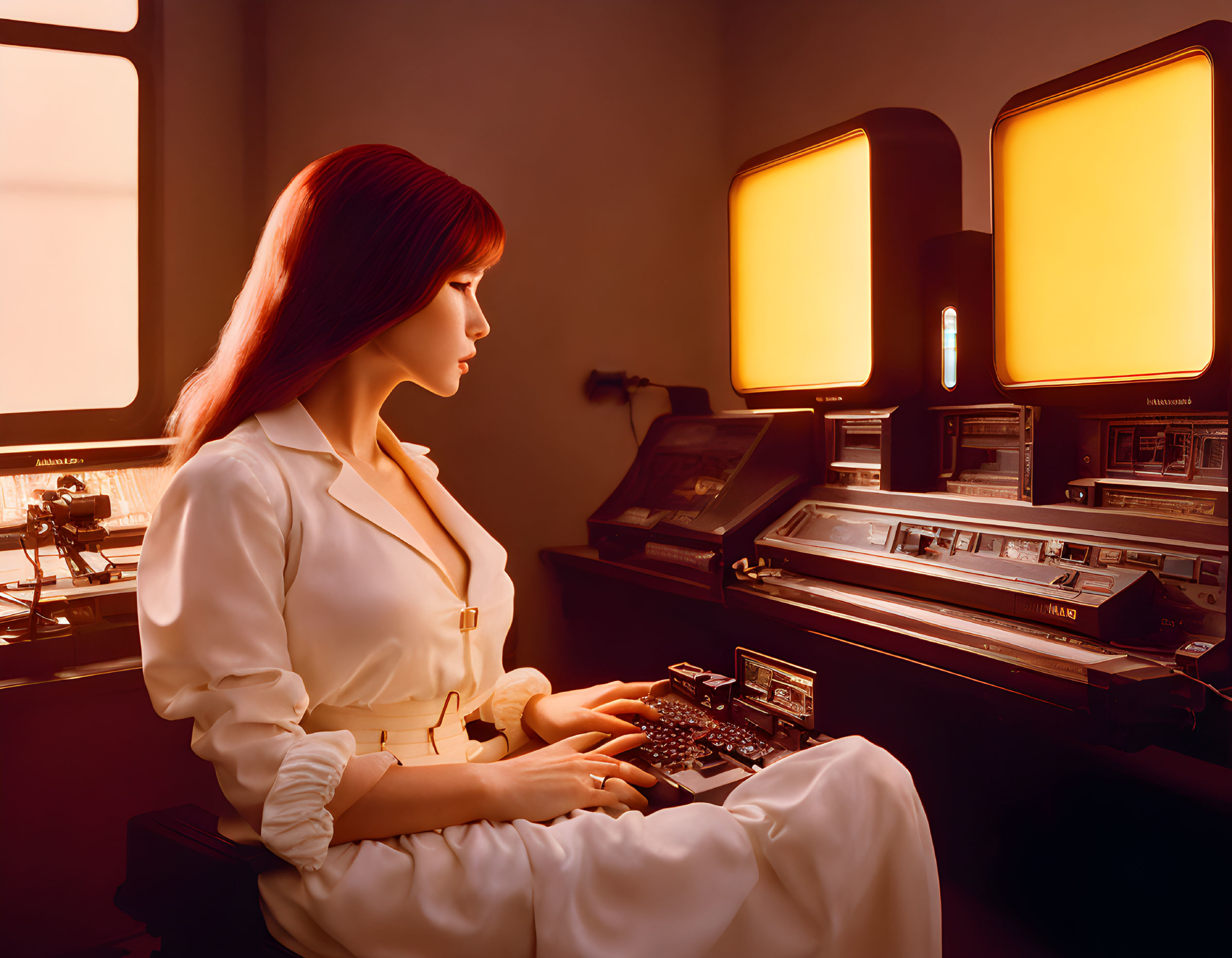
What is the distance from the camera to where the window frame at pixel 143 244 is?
2459 mm

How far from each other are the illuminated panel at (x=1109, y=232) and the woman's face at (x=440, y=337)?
1.26 m

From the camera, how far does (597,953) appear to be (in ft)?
3.07

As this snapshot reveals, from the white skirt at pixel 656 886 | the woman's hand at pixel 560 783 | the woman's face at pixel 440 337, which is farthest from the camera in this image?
the woman's face at pixel 440 337

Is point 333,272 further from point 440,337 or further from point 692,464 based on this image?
point 692,464

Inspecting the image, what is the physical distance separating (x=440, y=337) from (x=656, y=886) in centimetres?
73

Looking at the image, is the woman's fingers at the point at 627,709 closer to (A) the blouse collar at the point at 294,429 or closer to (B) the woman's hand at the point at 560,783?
(B) the woman's hand at the point at 560,783

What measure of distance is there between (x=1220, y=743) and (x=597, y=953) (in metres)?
1.09

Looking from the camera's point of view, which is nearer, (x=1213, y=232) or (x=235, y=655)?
(x=235, y=655)

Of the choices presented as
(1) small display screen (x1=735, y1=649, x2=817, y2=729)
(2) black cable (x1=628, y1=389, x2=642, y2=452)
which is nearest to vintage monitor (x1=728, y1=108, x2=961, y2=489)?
(2) black cable (x1=628, y1=389, x2=642, y2=452)

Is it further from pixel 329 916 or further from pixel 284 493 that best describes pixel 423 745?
pixel 284 493

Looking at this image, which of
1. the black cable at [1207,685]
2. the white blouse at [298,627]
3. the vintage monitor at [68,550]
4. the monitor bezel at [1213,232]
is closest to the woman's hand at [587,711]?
the white blouse at [298,627]

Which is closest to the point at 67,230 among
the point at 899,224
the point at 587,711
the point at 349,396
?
the point at 349,396

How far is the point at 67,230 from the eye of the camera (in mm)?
2500

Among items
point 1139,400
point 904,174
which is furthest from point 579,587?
point 1139,400
